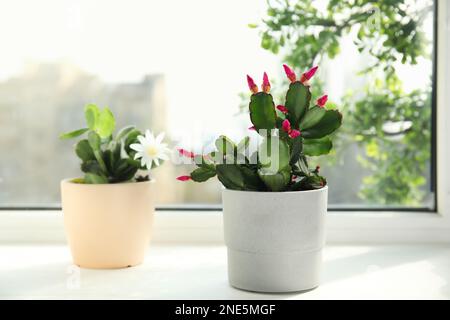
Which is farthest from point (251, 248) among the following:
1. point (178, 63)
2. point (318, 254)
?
point (178, 63)

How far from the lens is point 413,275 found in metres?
1.14

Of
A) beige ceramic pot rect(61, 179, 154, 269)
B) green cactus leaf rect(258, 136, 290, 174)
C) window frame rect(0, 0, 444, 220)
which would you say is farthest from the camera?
window frame rect(0, 0, 444, 220)

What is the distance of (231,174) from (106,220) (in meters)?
0.28

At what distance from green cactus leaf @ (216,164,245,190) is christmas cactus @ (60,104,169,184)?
7.9 inches

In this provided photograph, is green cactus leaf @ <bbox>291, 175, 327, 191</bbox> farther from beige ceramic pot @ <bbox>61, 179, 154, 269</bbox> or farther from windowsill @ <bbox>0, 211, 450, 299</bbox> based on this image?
beige ceramic pot @ <bbox>61, 179, 154, 269</bbox>

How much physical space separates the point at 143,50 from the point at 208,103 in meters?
0.20

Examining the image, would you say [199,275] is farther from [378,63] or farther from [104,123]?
[378,63]

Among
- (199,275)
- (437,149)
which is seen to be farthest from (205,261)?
(437,149)

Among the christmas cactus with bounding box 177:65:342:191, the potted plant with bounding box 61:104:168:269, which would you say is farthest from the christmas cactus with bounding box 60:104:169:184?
the christmas cactus with bounding box 177:65:342:191

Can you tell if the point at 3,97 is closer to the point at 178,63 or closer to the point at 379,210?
the point at 178,63

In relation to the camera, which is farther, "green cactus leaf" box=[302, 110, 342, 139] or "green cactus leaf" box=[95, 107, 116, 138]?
"green cactus leaf" box=[95, 107, 116, 138]

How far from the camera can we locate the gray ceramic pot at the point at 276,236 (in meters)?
1.00

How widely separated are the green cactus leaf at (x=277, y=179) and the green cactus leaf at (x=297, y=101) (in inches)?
3.1

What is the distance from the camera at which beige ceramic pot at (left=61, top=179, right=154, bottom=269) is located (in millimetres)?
1166
